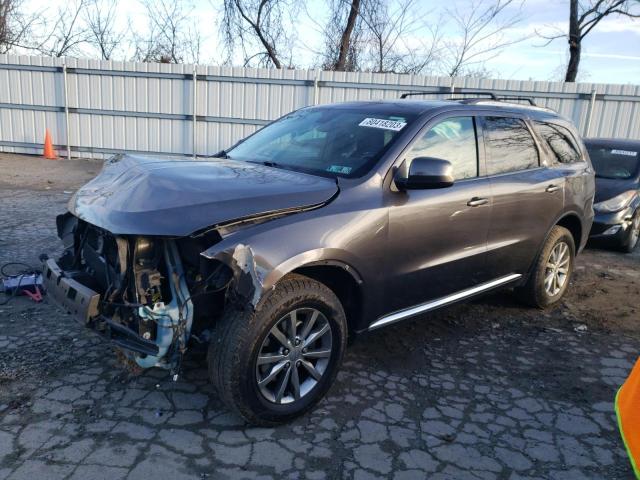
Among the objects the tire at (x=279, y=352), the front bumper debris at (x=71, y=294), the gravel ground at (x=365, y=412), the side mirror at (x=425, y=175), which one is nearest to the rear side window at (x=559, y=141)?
the gravel ground at (x=365, y=412)

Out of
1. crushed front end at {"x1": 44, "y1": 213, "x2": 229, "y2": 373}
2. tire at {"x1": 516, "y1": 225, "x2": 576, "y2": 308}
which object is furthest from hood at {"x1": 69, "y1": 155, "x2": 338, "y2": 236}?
tire at {"x1": 516, "y1": 225, "x2": 576, "y2": 308}

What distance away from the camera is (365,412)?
122 inches

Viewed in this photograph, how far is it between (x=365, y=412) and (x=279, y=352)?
676 mm

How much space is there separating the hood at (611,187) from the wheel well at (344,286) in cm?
537

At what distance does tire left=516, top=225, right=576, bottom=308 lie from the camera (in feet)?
15.4

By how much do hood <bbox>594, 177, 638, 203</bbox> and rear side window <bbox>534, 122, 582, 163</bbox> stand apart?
8.09 ft

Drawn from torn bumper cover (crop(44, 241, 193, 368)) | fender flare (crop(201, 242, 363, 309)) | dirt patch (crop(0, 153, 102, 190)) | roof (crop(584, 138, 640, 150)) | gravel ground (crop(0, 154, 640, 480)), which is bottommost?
gravel ground (crop(0, 154, 640, 480))

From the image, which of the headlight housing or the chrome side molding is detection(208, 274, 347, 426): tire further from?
the headlight housing

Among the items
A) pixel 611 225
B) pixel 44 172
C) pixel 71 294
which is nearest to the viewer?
pixel 71 294

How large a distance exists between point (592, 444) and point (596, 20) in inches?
753

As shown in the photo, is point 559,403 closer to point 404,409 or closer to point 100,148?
point 404,409

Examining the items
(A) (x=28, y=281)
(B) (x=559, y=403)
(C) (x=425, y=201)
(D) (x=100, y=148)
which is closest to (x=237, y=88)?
(D) (x=100, y=148)

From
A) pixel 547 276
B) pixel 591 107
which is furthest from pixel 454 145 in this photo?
pixel 591 107

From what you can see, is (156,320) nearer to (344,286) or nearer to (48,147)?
(344,286)
